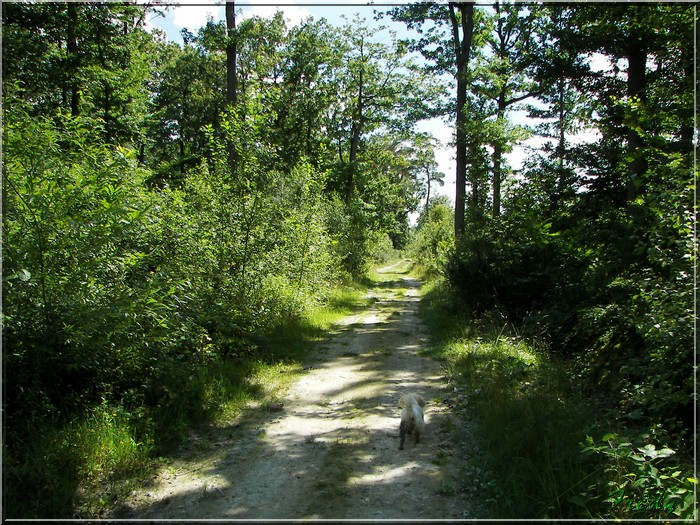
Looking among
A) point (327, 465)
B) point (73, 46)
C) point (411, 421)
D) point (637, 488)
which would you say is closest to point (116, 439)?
point (327, 465)

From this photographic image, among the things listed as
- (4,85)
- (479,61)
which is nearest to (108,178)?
(4,85)

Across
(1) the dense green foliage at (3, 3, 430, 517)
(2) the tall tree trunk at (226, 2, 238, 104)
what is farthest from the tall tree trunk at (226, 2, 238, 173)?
(1) the dense green foliage at (3, 3, 430, 517)

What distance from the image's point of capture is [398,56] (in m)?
29.0

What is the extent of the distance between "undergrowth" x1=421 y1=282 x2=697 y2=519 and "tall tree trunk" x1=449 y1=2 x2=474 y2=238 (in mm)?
10805

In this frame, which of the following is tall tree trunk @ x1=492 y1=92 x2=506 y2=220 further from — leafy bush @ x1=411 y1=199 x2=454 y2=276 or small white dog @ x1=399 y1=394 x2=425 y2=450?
small white dog @ x1=399 y1=394 x2=425 y2=450

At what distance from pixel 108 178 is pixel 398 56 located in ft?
87.8

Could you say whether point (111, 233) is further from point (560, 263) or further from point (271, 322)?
point (560, 263)

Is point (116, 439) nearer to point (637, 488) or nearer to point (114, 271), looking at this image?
point (114, 271)

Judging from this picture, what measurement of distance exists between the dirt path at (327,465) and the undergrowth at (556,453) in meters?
0.41

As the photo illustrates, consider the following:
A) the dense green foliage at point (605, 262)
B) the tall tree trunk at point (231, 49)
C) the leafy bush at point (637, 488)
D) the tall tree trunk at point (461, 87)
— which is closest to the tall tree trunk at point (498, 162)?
the tall tree trunk at point (461, 87)

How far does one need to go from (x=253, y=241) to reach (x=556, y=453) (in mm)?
6953

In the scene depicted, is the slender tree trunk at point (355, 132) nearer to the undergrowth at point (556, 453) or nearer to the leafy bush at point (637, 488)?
the undergrowth at point (556, 453)

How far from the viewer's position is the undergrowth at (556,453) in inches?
142

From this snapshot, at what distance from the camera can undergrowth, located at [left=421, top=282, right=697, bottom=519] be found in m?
3.62
